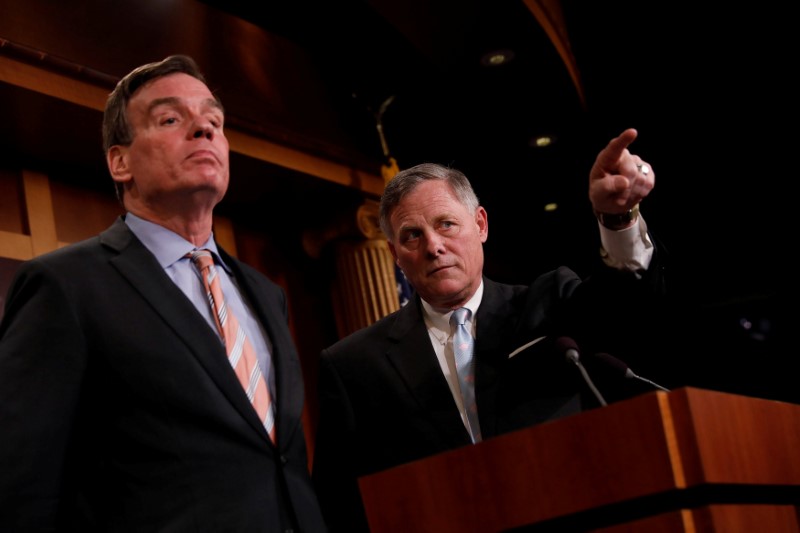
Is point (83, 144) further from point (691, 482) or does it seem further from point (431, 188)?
point (691, 482)

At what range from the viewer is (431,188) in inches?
108

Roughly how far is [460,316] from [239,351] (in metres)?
0.75

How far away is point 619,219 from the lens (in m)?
2.20

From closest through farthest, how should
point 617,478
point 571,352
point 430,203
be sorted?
1. point 617,478
2. point 571,352
3. point 430,203

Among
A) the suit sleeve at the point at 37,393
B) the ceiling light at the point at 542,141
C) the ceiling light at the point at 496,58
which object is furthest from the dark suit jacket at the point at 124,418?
the ceiling light at the point at 542,141

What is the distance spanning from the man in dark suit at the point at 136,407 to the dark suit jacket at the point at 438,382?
1.27ft

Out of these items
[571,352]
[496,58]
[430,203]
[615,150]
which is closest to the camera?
[571,352]

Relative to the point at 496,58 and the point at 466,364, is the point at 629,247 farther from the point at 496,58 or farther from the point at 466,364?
the point at 496,58

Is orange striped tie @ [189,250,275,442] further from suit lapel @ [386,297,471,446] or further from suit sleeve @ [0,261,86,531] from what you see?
suit lapel @ [386,297,471,446]

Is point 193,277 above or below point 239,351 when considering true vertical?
above

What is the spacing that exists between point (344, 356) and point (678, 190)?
5.49m

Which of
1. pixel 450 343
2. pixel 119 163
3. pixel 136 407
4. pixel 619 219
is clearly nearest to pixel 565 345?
pixel 619 219

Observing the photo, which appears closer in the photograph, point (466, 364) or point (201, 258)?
point (201, 258)

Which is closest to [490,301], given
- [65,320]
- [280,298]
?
[280,298]
